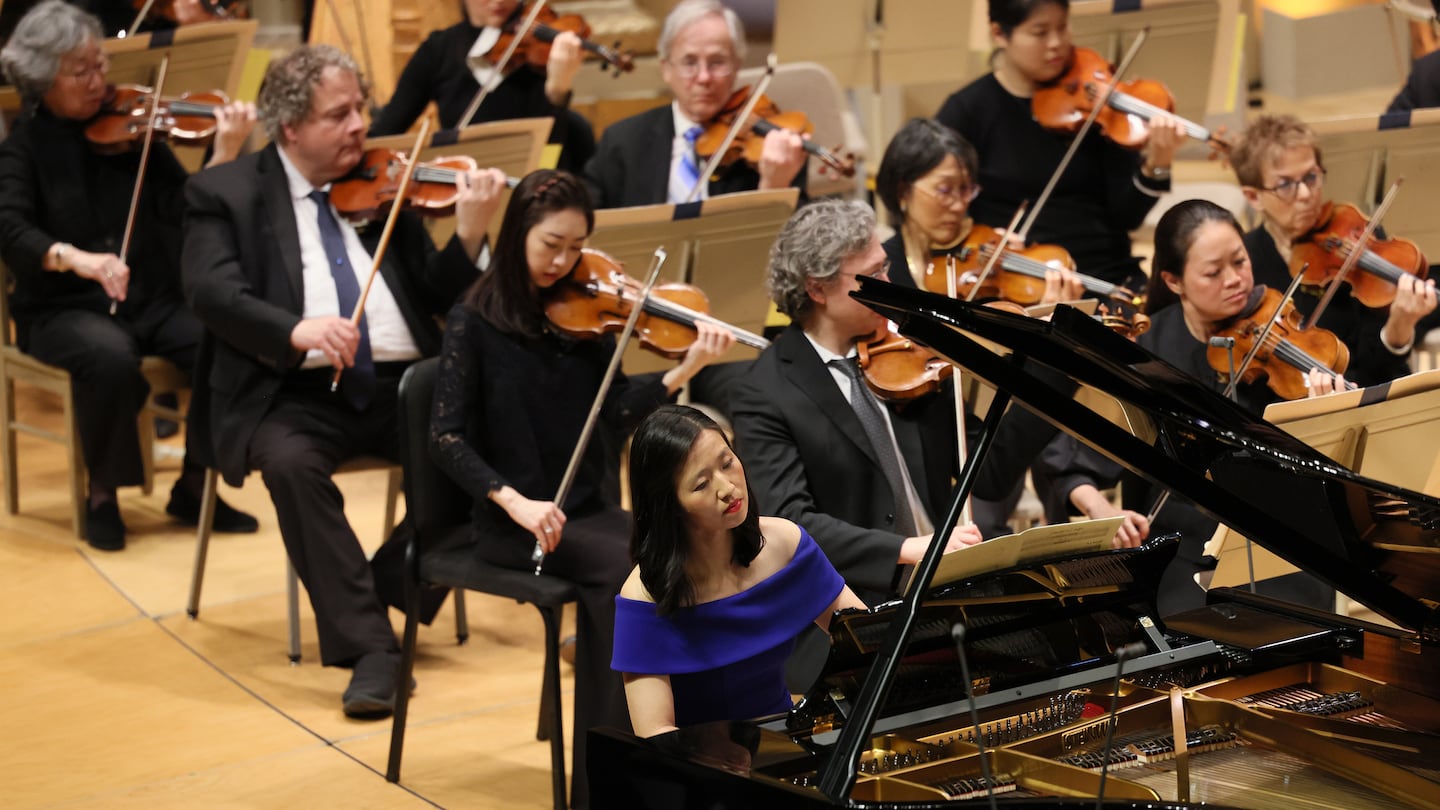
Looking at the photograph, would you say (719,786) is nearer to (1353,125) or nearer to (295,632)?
(295,632)

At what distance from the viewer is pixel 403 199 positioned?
12.9 ft

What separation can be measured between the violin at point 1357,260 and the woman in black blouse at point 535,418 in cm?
165

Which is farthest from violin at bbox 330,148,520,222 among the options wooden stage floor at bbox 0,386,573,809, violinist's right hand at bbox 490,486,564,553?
violinist's right hand at bbox 490,486,564,553

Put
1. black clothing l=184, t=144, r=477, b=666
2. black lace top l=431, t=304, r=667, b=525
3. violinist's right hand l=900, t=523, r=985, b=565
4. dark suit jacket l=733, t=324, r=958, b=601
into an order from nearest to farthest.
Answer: violinist's right hand l=900, t=523, r=985, b=565 → dark suit jacket l=733, t=324, r=958, b=601 → black lace top l=431, t=304, r=667, b=525 → black clothing l=184, t=144, r=477, b=666

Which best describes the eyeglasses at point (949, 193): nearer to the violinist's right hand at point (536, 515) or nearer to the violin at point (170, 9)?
the violinist's right hand at point (536, 515)

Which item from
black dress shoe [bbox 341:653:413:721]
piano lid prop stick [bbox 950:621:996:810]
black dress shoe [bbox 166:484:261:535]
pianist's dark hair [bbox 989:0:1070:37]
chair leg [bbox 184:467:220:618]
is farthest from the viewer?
black dress shoe [bbox 166:484:261:535]

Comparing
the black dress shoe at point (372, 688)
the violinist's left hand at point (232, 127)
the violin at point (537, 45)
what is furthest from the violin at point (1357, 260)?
the violinist's left hand at point (232, 127)

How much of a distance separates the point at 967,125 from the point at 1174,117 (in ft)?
1.74

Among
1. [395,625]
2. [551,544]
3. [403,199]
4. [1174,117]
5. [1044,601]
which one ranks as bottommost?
[395,625]

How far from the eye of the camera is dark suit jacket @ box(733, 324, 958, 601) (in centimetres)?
289

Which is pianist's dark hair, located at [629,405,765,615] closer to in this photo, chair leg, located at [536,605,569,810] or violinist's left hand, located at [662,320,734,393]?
chair leg, located at [536,605,569,810]

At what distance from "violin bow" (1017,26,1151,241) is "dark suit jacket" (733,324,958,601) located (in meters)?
1.20

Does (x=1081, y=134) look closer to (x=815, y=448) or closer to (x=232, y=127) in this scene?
(x=815, y=448)

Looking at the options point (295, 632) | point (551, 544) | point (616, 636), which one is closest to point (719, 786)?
point (616, 636)
